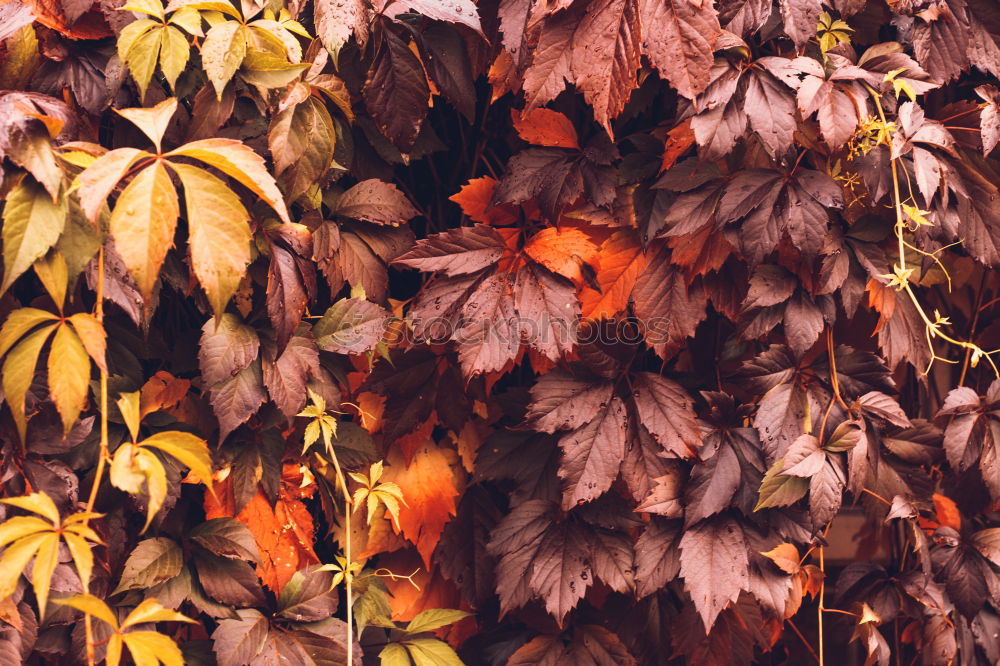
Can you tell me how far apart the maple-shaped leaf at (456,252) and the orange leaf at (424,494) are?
1.15 feet

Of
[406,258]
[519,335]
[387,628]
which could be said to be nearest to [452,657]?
[387,628]

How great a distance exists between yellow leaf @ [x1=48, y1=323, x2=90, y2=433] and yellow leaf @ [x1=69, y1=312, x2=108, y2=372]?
0.04 ft

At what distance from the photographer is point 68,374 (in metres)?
0.96

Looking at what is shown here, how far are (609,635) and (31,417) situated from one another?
944 mm

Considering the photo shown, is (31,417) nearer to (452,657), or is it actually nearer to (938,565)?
(452,657)

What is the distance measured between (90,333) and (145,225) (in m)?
0.17

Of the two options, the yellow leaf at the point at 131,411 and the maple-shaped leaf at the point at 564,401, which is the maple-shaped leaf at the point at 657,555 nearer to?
the maple-shaped leaf at the point at 564,401

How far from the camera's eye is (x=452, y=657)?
4.35 feet

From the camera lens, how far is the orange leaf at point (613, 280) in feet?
4.55

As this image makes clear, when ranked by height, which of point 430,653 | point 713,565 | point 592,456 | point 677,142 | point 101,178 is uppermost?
point 101,178

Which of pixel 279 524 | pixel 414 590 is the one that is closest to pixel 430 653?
pixel 414 590

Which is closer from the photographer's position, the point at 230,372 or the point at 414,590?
the point at 230,372

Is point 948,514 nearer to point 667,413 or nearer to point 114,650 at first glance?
point 667,413

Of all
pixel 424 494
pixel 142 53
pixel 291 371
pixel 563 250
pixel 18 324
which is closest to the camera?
pixel 18 324
